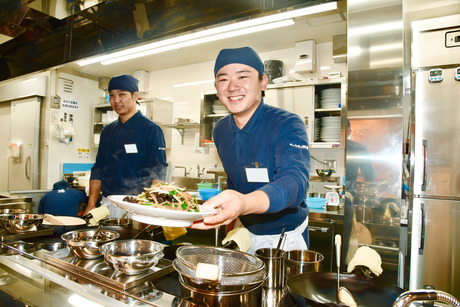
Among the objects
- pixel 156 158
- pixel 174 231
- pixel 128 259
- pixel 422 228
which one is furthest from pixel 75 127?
pixel 422 228

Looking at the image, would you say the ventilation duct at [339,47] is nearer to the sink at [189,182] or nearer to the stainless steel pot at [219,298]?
the sink at [189,182]

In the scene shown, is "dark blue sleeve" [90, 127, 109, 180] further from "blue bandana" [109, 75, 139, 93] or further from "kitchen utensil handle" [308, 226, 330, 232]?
"kitchen utensil handle" [308, 226, 330, 232]

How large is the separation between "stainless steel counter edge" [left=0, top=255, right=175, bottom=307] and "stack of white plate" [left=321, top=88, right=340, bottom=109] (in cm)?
340

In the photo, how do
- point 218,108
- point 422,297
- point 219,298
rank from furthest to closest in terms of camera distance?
point 218,108
point 219,298
point 422,297

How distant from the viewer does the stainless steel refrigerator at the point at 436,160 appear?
2.70 m

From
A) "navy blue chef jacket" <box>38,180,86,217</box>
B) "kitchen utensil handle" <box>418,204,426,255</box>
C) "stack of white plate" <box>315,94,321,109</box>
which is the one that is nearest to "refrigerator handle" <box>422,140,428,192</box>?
"kitchen utensil handle" <box>418,204,426,255</box>

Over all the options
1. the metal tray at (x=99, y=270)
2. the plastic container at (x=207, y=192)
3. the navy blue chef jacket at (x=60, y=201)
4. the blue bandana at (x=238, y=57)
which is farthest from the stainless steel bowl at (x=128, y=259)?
the plastic container at (x=207, y=192)

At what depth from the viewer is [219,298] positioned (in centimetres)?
74

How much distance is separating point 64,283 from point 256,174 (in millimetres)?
1050

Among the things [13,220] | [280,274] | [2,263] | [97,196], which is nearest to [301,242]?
[280,274]

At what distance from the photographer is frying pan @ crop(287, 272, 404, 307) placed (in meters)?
0.83

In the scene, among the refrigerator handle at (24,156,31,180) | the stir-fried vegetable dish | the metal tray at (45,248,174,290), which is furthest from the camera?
the refrigerator handle at (24,156,31,180)

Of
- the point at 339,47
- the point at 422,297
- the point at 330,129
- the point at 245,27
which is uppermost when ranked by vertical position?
the point at 339,47

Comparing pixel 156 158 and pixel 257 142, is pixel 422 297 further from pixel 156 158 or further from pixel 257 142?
pixel 156 158
